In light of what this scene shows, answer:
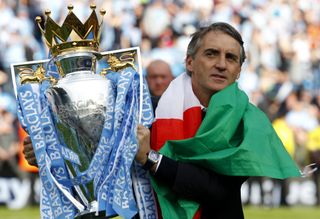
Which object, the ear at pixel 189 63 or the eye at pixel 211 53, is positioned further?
the ear at pixel 189 63

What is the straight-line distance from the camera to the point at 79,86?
4125mm

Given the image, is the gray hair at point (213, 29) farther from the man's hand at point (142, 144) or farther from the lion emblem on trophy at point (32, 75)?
the lion emblem on trophy at point (32, 75)

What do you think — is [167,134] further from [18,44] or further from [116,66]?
[18,44]

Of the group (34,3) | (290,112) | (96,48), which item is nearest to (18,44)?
(34,3)

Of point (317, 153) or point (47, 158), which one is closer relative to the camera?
point (47, 158)

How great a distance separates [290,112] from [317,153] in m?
0.89

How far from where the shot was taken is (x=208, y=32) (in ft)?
14.4

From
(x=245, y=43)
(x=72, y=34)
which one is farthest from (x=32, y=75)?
(x=245, y=43)

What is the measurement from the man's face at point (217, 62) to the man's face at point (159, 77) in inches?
128

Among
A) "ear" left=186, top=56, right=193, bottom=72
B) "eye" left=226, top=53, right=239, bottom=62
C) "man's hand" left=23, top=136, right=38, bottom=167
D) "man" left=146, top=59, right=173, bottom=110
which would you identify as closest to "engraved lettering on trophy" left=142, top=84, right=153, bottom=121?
"ear" left=186, top=56, right=193, bottom=72

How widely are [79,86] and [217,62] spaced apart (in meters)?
0.60

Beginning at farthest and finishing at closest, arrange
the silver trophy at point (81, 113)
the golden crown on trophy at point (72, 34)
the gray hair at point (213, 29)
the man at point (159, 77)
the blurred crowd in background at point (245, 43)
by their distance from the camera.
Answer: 1. the blurred crowd in background at point (245, 43)
2. the man at point (159, 77)
3. the gray hair at point (213, 29)
4. the golden crown on trophy at point (72, 34)
5. the silver trophy at point (81, 113)

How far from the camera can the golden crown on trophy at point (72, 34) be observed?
4227 millimetres

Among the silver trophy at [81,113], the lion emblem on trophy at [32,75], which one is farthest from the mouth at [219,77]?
the lion emblem on trophy at [32,75]
